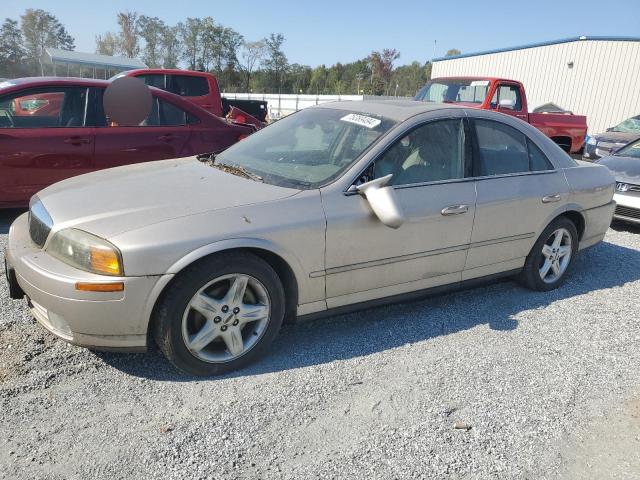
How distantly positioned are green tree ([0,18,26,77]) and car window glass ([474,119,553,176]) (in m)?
46.2

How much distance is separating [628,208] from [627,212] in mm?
55

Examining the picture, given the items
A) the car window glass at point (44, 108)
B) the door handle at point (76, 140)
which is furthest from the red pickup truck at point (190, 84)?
the door handle at point (76, 140)

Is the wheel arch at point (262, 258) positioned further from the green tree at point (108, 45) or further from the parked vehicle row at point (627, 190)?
the green tree at point (108, 45)

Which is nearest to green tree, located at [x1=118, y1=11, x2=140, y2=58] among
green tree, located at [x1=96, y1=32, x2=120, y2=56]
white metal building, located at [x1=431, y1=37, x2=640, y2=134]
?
green tree, located at [x1=96, y1=32, x2=120, y2=56]

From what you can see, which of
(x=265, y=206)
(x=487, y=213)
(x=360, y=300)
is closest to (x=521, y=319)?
(x=487, y=213)

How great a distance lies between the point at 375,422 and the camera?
8.55 feet

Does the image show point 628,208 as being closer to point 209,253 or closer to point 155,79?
point 209,253

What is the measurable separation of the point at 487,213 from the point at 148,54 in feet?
198

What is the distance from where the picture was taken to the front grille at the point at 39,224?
285 centimetres

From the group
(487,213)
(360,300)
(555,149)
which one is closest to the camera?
(360,300)

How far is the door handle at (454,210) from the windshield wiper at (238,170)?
1.25 m

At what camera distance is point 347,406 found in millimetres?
2723

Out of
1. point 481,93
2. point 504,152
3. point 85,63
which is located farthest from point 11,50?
point 504,152

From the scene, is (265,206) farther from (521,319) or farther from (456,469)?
(521,319)
